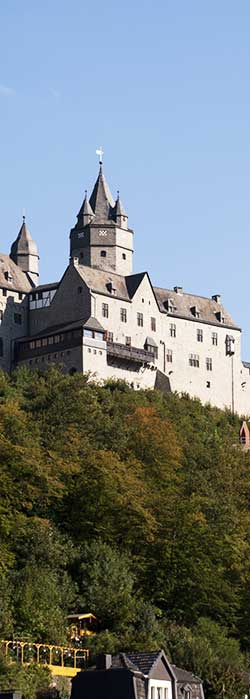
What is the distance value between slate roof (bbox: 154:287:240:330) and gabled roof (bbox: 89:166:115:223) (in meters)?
7.57

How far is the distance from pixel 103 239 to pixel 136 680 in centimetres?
7434

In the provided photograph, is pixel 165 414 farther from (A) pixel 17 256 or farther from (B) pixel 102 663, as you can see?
(B) pixel 102 663

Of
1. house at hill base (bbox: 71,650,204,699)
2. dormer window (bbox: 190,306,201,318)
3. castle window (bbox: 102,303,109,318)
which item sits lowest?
house at hill base (bbox: 71,650,204,699)

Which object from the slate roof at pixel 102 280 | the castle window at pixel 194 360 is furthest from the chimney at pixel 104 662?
the castle window at pixel 194 360

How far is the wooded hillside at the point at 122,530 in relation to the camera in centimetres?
7269

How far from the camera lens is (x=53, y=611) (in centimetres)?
7144

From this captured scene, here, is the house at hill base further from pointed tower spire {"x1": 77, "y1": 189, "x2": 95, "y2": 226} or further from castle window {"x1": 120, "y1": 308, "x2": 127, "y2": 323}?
pointed tower spire {"x1": 77, "y1": 189, "x2": 95, "y2": 226}

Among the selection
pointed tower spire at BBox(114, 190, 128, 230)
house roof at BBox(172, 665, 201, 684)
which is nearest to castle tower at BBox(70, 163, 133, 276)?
pointed tower spire at BBox(114, 190, 128, 230)

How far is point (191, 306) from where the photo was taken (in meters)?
137

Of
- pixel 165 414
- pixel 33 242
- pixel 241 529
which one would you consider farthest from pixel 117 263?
pixel 241 529

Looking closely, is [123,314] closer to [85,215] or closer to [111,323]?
[111,323]

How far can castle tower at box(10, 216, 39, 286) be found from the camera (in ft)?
437

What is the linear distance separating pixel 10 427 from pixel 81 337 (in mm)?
22813

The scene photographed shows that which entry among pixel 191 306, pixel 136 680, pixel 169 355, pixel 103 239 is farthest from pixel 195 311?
pixel 136 680
